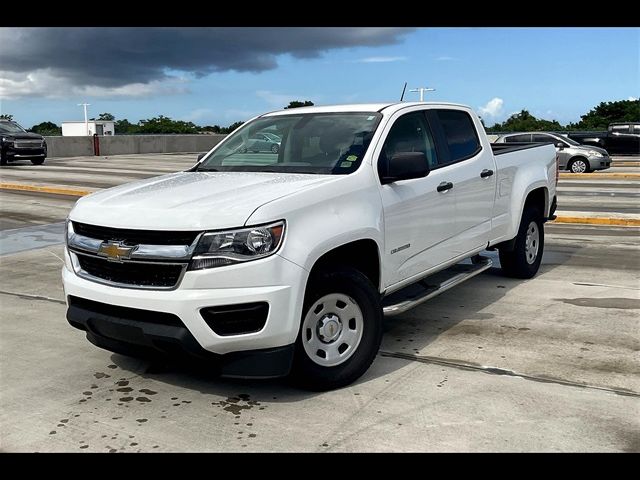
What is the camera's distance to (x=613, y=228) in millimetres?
10750

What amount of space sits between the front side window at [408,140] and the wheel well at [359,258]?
0.55m

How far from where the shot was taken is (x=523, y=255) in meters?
6.99

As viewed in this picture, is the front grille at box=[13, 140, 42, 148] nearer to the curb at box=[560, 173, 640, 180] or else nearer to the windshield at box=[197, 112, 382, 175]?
the curb at box=[560, 173, 640, 180]

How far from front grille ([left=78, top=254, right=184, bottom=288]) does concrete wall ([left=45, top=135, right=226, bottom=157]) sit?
30.5m

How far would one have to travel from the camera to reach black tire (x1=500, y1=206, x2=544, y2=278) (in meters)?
6.91

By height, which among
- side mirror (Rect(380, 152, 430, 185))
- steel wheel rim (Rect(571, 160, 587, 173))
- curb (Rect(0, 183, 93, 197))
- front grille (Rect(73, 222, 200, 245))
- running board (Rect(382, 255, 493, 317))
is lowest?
running board (Rect(382, 255, 493, 317))

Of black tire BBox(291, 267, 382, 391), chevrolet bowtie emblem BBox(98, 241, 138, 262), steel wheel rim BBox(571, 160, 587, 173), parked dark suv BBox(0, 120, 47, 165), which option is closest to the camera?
chevrolet bowtie emblem BBox(98, 241, 138, 262)

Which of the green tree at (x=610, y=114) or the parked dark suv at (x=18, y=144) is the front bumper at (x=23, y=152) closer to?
the parked dark suv at (x=18, y=144)

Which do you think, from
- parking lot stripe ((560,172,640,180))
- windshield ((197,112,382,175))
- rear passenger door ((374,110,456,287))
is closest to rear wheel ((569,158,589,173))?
parking lot stripe ((560,172,640,180))

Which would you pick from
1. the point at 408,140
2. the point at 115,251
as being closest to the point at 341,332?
the point at 115,251

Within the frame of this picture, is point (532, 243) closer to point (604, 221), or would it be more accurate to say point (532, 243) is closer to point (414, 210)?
point (414, 210)

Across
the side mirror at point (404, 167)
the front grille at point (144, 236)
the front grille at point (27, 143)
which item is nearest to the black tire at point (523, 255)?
the side mirror at point (404, 167)
